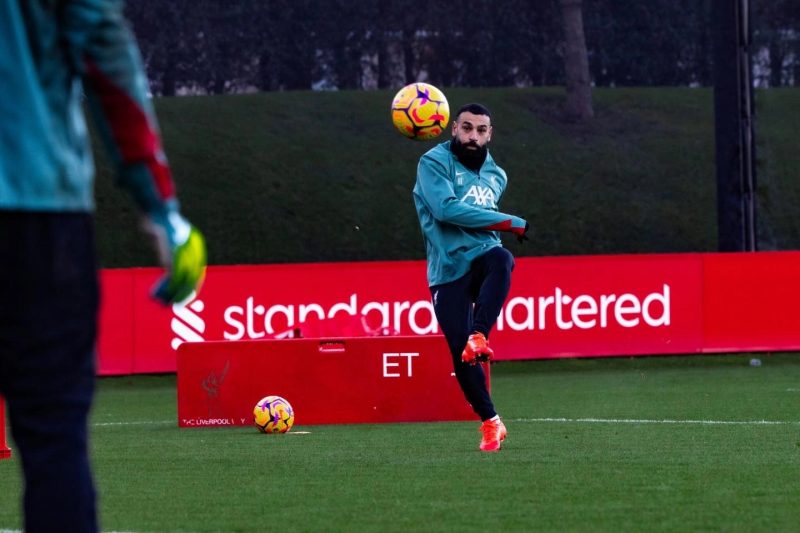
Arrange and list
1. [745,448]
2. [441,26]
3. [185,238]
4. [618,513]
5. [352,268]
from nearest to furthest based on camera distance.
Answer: [185,238]
[618,513]
[745,448]
[352,268]
[441,26]

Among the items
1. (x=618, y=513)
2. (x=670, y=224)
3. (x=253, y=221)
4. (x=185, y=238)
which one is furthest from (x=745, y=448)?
(x=670, y=224)

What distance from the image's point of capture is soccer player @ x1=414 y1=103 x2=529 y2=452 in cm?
873

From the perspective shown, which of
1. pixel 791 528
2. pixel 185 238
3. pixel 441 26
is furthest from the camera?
pixel 441 26

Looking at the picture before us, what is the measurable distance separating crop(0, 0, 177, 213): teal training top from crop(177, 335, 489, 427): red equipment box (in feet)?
26.1

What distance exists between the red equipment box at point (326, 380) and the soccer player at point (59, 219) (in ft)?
25.9

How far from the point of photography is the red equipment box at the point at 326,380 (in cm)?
Answer: 1115

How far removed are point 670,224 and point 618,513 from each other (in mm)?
28163

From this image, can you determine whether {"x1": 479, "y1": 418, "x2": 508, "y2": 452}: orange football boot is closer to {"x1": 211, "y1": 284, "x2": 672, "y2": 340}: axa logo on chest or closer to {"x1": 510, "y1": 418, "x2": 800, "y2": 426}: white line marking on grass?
{"x1": 510, "y1": 418, "x2": 800, "y2": 426}: white line marking on grass

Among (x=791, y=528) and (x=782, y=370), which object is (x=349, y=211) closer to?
(x=782, y=370)

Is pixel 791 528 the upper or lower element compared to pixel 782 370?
upper

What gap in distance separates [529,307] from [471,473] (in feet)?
32.8

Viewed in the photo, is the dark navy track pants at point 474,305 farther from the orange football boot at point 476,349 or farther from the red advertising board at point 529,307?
the red advertising board at point 529,307

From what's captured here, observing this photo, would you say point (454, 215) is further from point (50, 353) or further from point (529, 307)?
point (529, 307)

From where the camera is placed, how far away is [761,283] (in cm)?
1792
